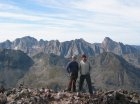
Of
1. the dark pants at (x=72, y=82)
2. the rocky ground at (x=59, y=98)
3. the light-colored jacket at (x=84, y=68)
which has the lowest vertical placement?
the rocky ground at (x=59, y=98)

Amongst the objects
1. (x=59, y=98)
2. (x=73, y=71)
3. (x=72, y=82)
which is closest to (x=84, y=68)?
(x=73, y=71)

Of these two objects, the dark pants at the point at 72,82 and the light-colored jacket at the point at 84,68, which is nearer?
the light-colored jacket at the point at 84,68

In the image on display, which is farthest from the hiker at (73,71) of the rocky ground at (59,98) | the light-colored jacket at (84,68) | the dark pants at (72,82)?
the rocky ground at (59,98)

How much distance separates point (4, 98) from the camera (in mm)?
33344

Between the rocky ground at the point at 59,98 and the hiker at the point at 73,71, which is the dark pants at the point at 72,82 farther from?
the rocky ground at the point at 59,98

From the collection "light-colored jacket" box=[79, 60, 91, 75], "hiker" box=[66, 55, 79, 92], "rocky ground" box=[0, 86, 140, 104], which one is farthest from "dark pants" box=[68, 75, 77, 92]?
"rocky ground" box=[0, 86, 140, 104]

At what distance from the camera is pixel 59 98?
1361 inches

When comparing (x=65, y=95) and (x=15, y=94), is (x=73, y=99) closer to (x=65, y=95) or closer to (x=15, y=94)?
(x=65, y=95)

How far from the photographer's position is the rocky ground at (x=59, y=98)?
3328 cm

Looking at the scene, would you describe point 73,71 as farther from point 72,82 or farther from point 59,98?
point 59,98

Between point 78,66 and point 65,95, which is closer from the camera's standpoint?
point 65,95

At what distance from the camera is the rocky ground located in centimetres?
3328

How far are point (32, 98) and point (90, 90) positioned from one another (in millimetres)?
7011

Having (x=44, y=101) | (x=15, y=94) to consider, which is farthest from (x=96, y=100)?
(x=15, y=94)
